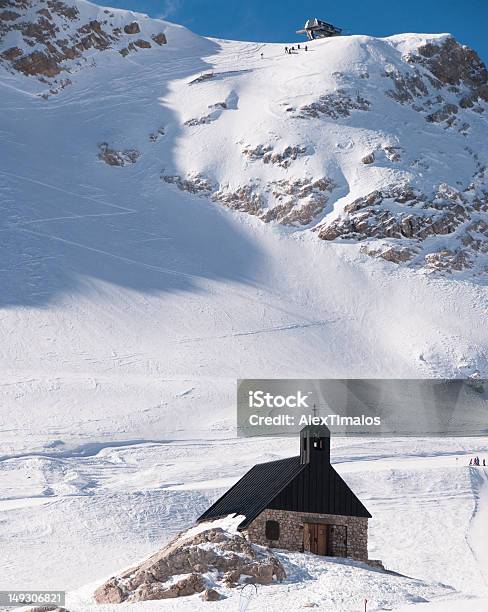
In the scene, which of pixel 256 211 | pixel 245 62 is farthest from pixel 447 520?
pixel 245 62

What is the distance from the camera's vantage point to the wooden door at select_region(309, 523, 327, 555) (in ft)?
133

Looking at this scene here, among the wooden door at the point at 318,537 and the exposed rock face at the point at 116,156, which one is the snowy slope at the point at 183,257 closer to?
the exposed rock face at the point at 116,156

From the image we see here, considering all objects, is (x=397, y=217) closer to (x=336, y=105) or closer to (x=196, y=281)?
(x=336, y=105)

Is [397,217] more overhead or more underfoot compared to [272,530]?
more overhead

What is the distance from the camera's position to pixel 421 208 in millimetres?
121812

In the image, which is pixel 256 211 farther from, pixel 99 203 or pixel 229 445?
pixel 229 445

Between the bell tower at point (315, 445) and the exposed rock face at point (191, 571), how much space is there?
6.20 meters

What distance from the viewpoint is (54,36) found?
14550cm

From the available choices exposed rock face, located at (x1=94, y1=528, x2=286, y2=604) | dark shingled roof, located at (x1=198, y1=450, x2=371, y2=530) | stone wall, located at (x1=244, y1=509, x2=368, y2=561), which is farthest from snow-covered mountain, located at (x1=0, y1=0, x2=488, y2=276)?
exposed rock face, located at (x1=94, y1=528, x2=286, y2=604)

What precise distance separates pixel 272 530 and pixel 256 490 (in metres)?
2.85

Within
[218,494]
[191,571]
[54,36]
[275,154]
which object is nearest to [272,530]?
[191,571]

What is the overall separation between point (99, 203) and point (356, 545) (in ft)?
267

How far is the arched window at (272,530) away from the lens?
40.0m

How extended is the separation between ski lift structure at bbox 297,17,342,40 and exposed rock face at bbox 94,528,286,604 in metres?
126
